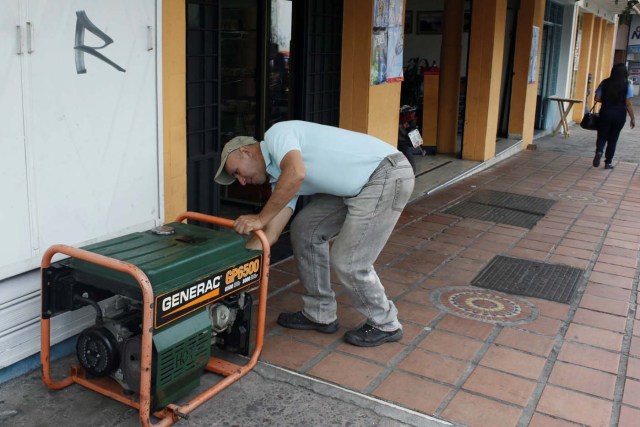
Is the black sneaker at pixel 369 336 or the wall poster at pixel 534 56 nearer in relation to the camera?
the black sneaker at pixel 369 336

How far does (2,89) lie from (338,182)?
5.57 ft

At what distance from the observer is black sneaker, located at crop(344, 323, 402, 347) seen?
402cm

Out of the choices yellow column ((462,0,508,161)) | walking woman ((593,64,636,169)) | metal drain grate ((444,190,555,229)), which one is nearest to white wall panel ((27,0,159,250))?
metal drain grate ((444,190,555,229))

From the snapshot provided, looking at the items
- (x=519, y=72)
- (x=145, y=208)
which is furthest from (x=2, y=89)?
(x=519, y=72)

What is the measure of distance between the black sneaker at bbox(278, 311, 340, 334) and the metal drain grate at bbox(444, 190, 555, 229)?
3.53 meters

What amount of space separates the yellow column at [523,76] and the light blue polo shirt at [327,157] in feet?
31.3

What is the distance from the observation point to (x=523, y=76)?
1245cm

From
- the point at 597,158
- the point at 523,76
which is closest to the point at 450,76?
the point at 523,76

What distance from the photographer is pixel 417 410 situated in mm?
3367

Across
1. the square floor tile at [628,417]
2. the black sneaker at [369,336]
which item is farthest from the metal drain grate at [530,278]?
the square floor tile at [628,417]

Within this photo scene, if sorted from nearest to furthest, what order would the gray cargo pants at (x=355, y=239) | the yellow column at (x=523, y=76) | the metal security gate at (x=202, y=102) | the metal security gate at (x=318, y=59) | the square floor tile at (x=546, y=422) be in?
the square floor tile at (x=546, y=422), the gray cargo pants at (x=355, y=239), the metal security gate at (x=202, y=102), the metal security gate at (x=318, y=59), the yellow column at (x=523, y=76)

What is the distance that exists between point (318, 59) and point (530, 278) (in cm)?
271

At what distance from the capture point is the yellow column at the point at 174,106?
13.9ft

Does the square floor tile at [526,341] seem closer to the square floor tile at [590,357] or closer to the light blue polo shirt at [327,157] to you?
the square floor tile at [590,357]
